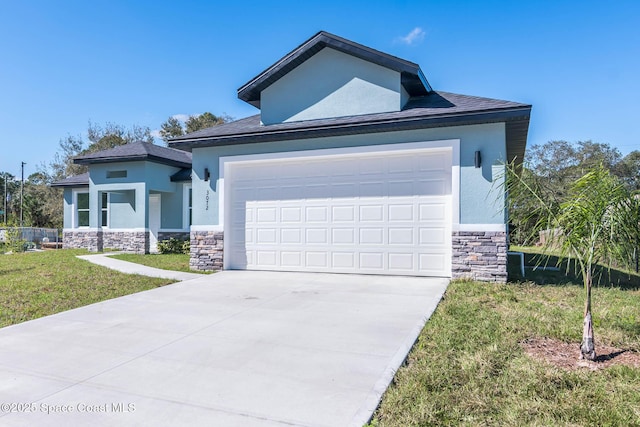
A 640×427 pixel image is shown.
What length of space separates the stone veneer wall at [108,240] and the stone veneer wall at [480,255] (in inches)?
501

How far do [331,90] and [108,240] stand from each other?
41.9ft

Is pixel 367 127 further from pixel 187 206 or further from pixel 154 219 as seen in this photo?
pixel 154 219

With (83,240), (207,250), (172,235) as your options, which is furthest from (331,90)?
(83,240)

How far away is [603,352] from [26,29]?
16920mm

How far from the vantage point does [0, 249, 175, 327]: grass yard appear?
247 inches

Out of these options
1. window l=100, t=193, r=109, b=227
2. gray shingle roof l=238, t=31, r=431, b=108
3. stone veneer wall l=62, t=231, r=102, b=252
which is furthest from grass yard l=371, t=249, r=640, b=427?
window l=100, t=193, r=109, b=227

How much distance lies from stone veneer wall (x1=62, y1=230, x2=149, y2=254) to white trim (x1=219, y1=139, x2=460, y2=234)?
741cm

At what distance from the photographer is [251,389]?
3264mm

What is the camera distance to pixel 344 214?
951cm

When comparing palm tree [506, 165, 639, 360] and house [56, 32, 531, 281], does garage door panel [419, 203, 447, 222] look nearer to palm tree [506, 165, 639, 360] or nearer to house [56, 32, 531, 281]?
house [56, 32, 531, 281]

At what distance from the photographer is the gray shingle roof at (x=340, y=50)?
369 inches

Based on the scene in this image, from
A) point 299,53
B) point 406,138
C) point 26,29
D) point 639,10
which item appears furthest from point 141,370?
point 639,10

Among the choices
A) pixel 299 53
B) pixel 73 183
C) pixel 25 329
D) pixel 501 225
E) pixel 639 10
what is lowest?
pixel 25 329

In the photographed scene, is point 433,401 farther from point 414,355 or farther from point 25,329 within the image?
point 25,329
